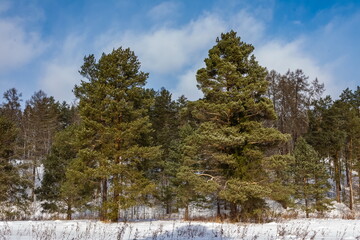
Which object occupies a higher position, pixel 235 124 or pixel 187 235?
pixel 235 124

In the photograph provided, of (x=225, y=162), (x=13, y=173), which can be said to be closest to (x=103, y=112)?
(x=225, y=162)

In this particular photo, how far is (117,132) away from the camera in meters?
15.8

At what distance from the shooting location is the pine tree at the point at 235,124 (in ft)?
48.5


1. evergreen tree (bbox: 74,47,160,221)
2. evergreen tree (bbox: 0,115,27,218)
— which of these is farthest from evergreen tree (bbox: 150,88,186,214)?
evergreen tree (bbox: 0,115,27,218)

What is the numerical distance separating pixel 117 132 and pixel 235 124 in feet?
24.3

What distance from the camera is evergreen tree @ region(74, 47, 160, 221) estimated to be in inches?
604

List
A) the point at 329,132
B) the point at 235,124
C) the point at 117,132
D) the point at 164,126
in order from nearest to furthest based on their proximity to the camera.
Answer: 1. the point at 117,132
2. the point at 235,124
3. the point at 329,132
4. the point at 164,126

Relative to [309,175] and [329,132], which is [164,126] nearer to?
[309,175]

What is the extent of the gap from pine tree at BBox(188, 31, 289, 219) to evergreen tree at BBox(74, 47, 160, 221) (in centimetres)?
355

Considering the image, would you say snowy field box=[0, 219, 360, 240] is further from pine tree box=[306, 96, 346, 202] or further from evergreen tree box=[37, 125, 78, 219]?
pine tree box=[306, 96, 346, 202]

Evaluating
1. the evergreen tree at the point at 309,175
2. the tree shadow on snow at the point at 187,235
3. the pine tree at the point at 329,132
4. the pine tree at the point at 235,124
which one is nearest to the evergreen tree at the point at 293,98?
the pine tree at the point at 329,132

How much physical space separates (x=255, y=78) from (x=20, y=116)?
44.6 meters

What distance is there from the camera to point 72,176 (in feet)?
49.9

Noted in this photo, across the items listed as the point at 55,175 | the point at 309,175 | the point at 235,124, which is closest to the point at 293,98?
the point at 309,175
